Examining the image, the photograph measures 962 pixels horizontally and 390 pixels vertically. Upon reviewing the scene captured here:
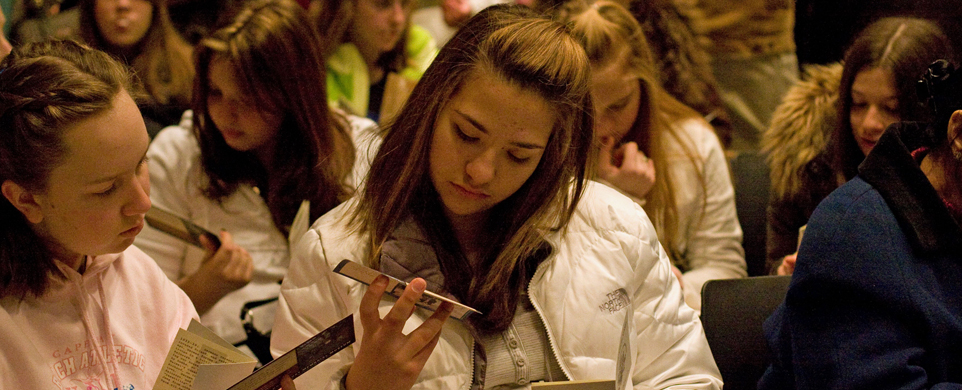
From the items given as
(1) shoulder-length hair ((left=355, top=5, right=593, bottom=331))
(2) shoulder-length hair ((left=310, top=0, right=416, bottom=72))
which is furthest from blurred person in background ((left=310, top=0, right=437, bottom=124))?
(1) shoulder-length hair ((left=355, top=5, right=593, bottom=331))

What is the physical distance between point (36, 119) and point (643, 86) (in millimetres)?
1565

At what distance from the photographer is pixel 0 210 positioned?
4.46 ft

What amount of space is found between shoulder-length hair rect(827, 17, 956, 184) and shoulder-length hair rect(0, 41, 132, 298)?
145 centimetres

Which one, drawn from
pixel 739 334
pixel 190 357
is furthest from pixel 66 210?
pixel 739 334

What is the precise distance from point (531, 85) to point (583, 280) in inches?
14.5

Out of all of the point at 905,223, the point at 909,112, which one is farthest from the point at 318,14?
the point at 905,223

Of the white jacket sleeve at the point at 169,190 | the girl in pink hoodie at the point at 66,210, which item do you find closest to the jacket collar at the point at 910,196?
the girl in pink hoodie at the point at 66,210

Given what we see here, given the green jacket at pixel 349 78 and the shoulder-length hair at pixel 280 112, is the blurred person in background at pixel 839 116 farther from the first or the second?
the green jacket at pixel 349 78

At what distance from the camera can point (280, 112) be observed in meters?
2.28

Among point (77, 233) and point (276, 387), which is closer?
point (276, 387)

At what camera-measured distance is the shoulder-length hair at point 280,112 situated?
7.26ft

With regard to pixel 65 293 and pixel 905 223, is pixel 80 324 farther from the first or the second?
pixel 905 223

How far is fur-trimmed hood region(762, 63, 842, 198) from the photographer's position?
2.18 meters

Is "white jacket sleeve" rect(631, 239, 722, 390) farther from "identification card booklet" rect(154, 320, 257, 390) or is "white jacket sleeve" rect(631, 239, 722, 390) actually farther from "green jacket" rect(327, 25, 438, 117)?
"green jacket" rect(327, 25, 438, 117)
